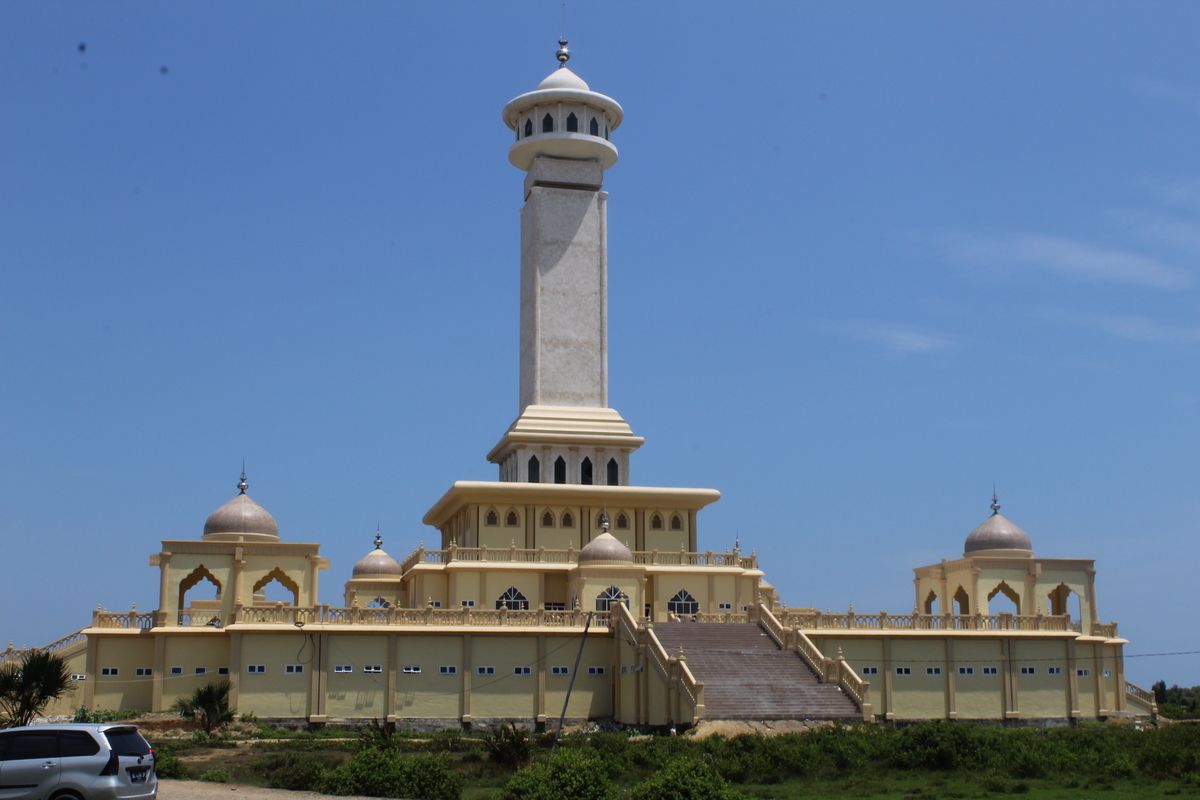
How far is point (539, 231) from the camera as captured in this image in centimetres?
5703

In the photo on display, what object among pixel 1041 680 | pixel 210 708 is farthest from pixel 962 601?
pixel 210 708

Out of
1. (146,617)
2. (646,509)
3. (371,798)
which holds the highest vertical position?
(646,509)

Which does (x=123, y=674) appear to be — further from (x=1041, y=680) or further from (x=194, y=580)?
(x=1041, y=680)

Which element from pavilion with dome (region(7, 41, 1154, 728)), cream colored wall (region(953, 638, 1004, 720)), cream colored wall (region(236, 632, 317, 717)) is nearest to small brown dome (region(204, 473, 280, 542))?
pavilion with dome (region(7, 41, 1154, 728))

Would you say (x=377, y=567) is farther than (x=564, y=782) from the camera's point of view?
Yes

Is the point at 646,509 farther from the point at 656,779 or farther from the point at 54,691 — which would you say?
the point at 656,779

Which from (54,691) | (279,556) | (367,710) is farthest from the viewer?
(279,556)

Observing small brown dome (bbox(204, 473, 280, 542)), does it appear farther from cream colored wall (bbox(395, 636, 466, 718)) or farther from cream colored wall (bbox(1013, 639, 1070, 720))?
cream colored wall (bbox(1013, 639, 1070, 720))

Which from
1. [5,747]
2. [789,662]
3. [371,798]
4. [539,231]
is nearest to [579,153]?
[539,231]

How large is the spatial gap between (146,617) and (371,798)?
2057 centimetres

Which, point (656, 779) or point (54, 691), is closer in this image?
point (656, 779)

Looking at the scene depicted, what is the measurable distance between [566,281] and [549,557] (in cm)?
1189

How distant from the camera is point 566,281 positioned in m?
57.0

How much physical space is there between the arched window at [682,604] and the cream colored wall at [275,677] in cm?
1259
